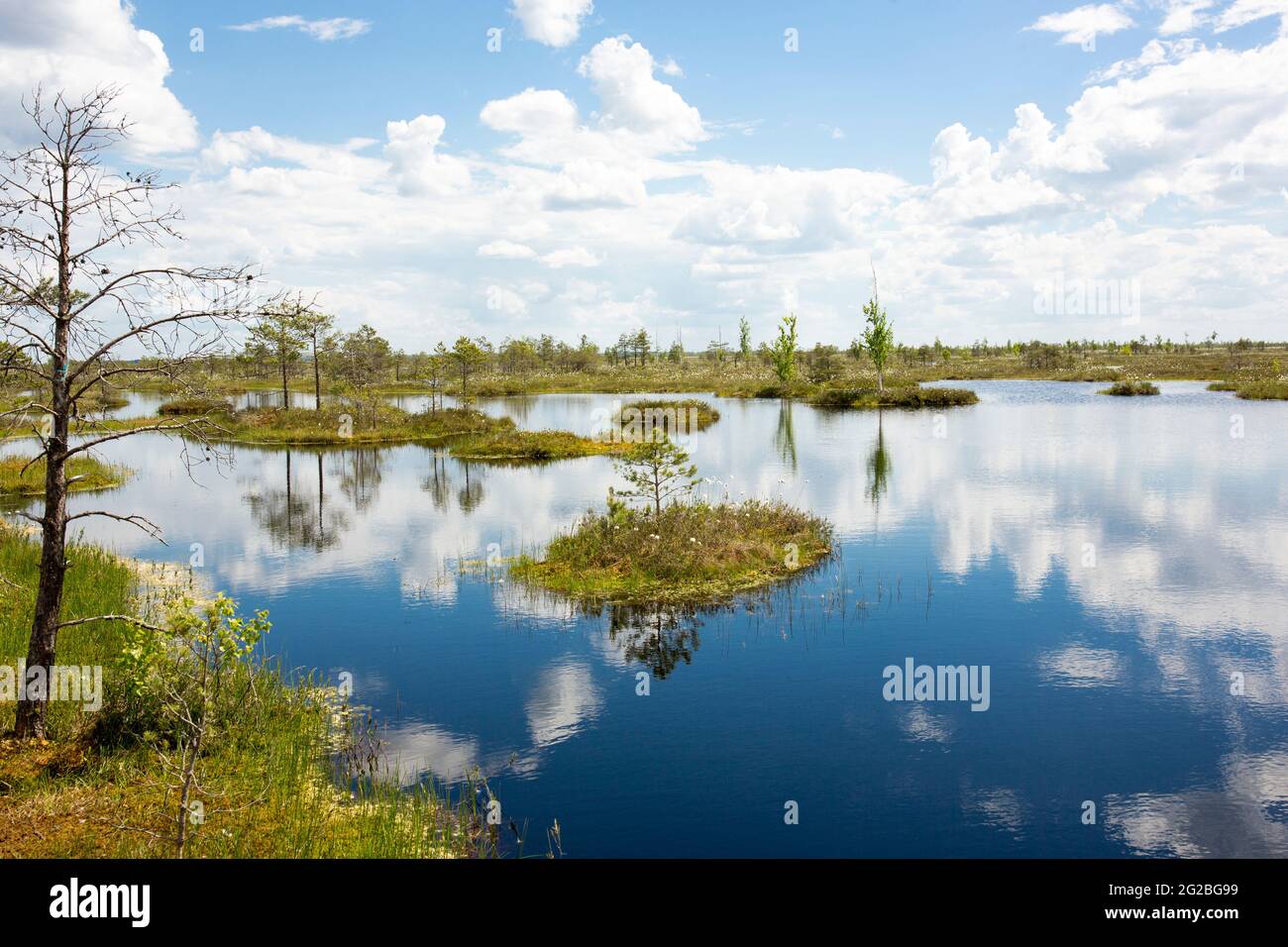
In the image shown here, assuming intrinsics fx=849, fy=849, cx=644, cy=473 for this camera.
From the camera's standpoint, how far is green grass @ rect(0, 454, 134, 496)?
4491 cm

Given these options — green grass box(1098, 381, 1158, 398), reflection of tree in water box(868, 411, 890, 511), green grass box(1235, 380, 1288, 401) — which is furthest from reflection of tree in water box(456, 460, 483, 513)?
green grass box(1235, 380, 1288, 401)

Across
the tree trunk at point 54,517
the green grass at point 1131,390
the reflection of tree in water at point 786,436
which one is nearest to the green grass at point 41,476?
the tree trunk at point 54,517

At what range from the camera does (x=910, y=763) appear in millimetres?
15102

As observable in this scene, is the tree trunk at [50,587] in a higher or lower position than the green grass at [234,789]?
higher

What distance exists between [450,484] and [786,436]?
100 feet

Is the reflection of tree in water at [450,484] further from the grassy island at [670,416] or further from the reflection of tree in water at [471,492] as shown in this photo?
the grassy island at [670,416]

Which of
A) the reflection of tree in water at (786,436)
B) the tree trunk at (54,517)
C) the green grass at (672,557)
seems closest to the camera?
the tree trunk at (54,517)

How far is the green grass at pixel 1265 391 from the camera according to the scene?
9419 centimetres

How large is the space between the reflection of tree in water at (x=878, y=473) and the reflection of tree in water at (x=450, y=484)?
19.6 metres

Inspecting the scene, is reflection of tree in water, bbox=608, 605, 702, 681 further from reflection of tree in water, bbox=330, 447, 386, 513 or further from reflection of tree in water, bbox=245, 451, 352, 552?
reflection of tree in water, bbox=330, 447, 386, 513

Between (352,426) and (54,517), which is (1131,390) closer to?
(352,426)

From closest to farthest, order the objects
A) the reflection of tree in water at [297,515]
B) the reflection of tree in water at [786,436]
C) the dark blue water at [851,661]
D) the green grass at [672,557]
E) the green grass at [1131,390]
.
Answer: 1. the dark blue water at [851,661]
2. the green grass at [672,557]
3. the reflection of tree in water at [297,515]
4. the reflection of tree in water at [786,436]
5. the green grass at [1131,390]

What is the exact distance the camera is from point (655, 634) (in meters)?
22.5

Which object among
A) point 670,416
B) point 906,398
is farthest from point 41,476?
point 906,398
